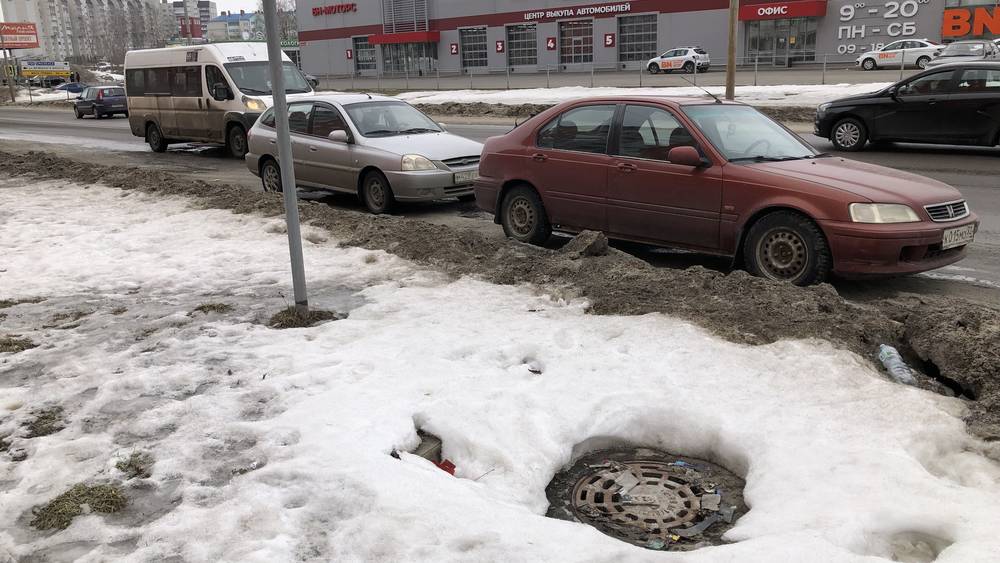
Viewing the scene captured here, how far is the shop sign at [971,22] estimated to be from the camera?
1684 inches

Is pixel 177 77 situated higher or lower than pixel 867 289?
higher

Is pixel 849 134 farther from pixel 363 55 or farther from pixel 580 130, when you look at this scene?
pixel 363 55

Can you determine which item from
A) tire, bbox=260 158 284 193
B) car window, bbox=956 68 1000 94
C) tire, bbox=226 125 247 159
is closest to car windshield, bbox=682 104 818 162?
tire, bbox=260 158 284 193

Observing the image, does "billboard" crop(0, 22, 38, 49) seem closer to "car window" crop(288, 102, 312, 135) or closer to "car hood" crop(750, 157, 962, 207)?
"car window" crop(288, 102, 312, 135)

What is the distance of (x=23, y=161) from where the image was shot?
620 inches

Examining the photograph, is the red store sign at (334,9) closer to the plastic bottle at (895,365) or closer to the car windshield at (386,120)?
the car windshield at (386,120)

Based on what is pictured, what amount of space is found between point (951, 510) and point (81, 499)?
3452 millimetres

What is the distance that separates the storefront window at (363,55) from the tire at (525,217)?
6468 cm

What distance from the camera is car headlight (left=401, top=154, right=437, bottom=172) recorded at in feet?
34.2

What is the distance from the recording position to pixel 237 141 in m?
17.9

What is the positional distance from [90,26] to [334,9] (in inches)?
4817

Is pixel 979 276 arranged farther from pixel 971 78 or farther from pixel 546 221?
pixel 971 78

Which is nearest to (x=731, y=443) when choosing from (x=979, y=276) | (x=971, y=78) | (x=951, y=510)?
(x=951, y=510)

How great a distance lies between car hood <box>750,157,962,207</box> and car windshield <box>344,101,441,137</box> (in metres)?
5.91
